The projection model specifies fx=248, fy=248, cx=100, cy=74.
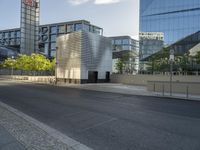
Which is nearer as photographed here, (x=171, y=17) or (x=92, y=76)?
(x=92, y=76)

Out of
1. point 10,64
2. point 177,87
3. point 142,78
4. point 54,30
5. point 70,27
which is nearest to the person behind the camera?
point 177,87

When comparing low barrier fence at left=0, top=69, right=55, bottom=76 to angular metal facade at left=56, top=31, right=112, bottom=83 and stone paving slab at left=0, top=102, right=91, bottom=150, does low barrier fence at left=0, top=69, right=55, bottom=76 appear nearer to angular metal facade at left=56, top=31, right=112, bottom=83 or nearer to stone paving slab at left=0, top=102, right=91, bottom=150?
angular metal facade at left=56, top=31, right=112, bottom=83

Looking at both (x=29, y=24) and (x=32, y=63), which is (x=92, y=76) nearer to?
(x=32, y=63)

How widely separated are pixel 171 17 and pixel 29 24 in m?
45.2

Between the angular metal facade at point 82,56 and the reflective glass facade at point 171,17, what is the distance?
25339mm

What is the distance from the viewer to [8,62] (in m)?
76.0

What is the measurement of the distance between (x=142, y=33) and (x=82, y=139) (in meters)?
63.9

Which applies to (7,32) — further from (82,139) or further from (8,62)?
(82,139)

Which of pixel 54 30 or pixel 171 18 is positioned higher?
pixel 54 30

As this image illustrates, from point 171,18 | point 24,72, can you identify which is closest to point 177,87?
point 171,18

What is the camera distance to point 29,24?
81.8 m

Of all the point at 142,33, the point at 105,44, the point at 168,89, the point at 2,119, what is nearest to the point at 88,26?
the point at 142,33

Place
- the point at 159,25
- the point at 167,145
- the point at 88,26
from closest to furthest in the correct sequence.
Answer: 1. the point at 167,145
2. the point at 159,25
3. the point at 88,26

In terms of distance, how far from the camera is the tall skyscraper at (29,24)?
261ft
